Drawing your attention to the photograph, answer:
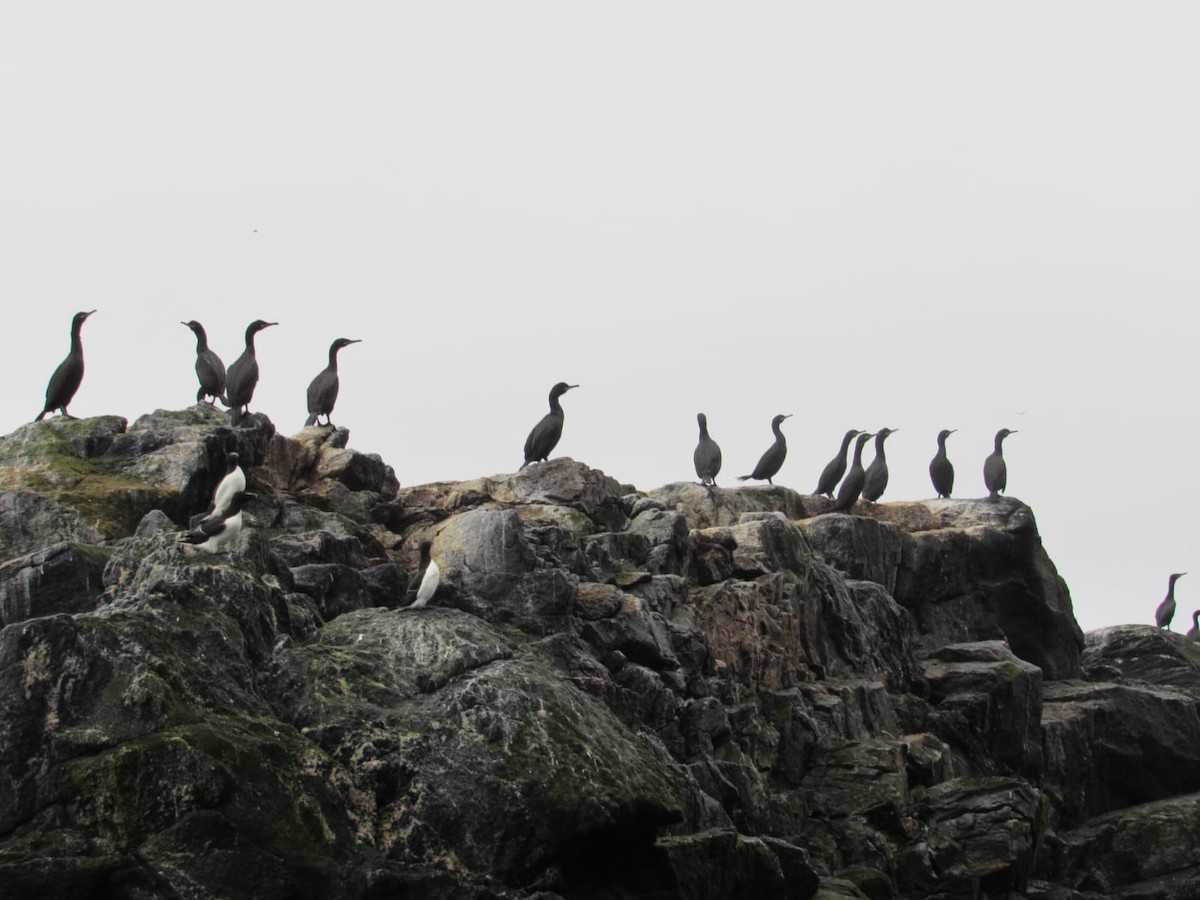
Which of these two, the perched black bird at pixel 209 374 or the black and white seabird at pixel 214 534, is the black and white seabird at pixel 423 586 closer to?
the black and white seabird at pixel 214 534

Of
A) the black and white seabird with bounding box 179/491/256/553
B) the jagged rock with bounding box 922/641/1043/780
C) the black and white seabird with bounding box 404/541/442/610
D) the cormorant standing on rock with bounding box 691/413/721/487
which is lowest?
the jagged rock with bounding box 922/641/1043/780

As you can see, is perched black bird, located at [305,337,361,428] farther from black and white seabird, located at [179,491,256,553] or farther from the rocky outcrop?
black and white seabird, located at [179,491,256,553]

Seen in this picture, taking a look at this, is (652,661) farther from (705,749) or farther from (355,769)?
(355,769)

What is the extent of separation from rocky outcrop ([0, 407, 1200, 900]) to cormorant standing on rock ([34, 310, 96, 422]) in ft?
3.98

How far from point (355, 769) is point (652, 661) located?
827 cm

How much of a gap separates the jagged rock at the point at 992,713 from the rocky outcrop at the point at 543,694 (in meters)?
0.07

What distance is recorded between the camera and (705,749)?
22297 millimetres

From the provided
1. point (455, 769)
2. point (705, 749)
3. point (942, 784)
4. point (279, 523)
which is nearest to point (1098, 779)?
point (942, 784)

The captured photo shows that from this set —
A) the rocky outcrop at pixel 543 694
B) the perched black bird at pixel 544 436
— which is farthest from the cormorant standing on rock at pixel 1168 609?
the perched black bird at pixel 544 436

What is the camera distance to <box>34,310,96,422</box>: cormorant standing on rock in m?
25.4

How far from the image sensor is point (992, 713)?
1169 inches

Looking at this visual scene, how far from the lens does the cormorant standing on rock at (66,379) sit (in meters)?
25.4

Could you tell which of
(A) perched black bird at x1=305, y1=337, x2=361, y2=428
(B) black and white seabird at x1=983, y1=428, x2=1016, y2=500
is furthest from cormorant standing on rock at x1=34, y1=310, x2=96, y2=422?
(B) black and white seabird at x1=983, y1=428, x2=1016, y2=500

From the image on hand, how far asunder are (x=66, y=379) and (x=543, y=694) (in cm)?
1241
